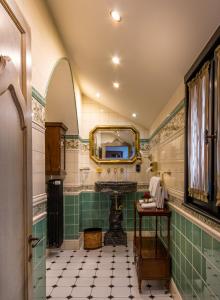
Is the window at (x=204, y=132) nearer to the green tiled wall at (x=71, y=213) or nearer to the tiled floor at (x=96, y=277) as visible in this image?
the tiled floor at (x=96, y=277)

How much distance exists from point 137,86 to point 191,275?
81.2 inches

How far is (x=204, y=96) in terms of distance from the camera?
167 cm

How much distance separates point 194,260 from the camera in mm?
1843

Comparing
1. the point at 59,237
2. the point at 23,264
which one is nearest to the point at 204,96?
the point at 23,264

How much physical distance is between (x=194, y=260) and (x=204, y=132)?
1.03m

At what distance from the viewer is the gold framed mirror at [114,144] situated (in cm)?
454

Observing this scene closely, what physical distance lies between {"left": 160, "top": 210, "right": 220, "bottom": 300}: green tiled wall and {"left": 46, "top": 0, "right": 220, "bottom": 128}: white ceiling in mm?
1344

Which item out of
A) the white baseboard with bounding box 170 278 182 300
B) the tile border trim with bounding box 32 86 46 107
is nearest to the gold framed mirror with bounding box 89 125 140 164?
the white baseboard with bounding box 170 278 182 300

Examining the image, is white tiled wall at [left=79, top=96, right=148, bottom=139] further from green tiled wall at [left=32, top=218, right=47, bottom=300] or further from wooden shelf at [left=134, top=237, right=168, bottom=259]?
green tiled wall at [left=32, top=218, right=47, bottom=300]

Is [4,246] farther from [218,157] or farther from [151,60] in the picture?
[151,60]

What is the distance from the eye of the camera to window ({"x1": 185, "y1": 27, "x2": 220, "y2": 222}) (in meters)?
1.46

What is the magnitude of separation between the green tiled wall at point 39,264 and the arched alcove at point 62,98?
5.83 feet

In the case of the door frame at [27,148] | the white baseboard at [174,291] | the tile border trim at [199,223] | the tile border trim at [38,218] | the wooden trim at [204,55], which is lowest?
the white baseboard at [174,291]

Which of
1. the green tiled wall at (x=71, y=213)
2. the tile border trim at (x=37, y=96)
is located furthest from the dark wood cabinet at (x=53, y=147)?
the tile border trim at (x=37, y=96)
